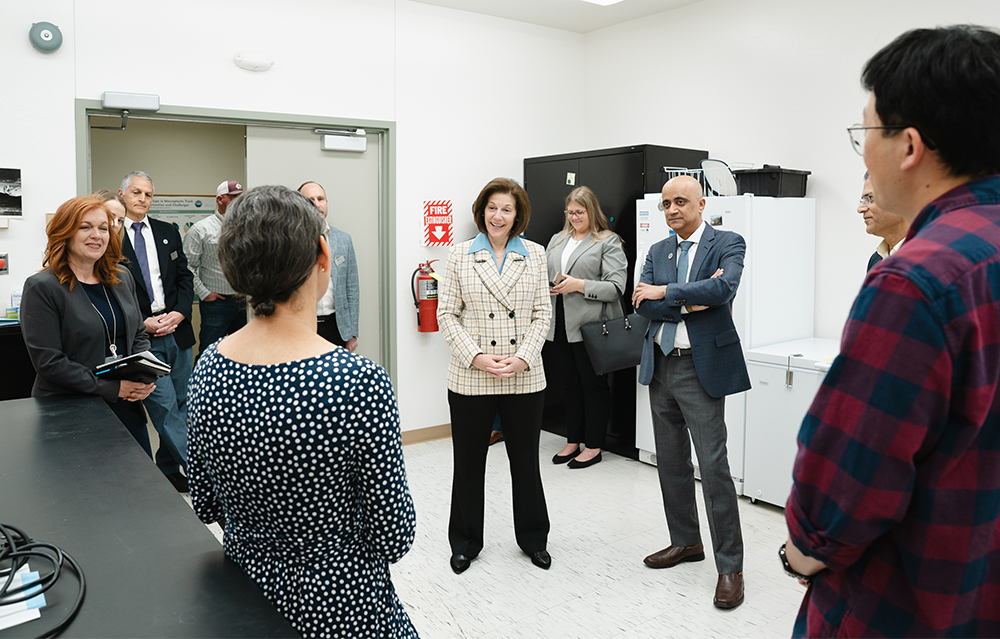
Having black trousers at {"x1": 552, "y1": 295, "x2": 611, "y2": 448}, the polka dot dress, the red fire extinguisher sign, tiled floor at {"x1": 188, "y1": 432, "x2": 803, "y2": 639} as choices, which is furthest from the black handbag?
the polka dot dress

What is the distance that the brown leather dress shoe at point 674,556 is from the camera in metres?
2.96

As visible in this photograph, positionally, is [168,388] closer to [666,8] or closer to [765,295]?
[765,295]

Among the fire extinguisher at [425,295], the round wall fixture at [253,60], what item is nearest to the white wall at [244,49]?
the round wall fixture at [253,60]

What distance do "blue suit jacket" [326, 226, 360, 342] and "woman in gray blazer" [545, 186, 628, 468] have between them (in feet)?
3.98

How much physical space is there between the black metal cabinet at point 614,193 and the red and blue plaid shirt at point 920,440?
338 centimetres

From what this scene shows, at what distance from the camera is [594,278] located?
4.24 m

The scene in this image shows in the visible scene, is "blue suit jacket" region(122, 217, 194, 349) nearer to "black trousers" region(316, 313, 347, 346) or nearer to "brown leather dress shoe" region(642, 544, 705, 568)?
"black trousers" region(316, 313, 347, 346)

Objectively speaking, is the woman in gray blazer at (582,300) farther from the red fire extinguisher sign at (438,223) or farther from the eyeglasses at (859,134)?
the eyeglasses at (859,134)

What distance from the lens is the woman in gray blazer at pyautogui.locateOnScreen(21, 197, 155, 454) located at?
2.45 m

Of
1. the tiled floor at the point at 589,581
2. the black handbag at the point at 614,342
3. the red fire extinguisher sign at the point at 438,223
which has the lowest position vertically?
the tiled floor at the point at 589,581

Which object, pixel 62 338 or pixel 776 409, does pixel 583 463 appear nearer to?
pixel 776 409

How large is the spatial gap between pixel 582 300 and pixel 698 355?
161 cm

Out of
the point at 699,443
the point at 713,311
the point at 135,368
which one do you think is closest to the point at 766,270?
the point at 713,311

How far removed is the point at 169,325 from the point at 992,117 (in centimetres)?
376
